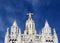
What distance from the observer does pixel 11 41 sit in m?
37.1

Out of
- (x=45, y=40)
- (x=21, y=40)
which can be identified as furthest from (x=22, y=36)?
(x=45, y=40)

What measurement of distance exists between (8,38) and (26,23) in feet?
13.2

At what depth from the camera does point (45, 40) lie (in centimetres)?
3716

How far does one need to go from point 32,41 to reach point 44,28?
9.68 feet

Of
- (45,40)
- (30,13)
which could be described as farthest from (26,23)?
(45,40)

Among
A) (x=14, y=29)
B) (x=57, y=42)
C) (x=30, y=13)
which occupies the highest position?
(x=30, y=13)

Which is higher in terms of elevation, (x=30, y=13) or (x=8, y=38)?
(x=30, y=13)

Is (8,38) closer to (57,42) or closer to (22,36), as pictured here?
(22,36)

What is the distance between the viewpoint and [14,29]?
37875mm

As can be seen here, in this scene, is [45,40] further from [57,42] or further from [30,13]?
[30,13]

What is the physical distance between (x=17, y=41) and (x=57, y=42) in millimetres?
6308

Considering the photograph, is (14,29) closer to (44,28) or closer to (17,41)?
(17,41)

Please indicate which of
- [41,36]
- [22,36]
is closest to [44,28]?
[41,36]

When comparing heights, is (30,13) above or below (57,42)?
above
